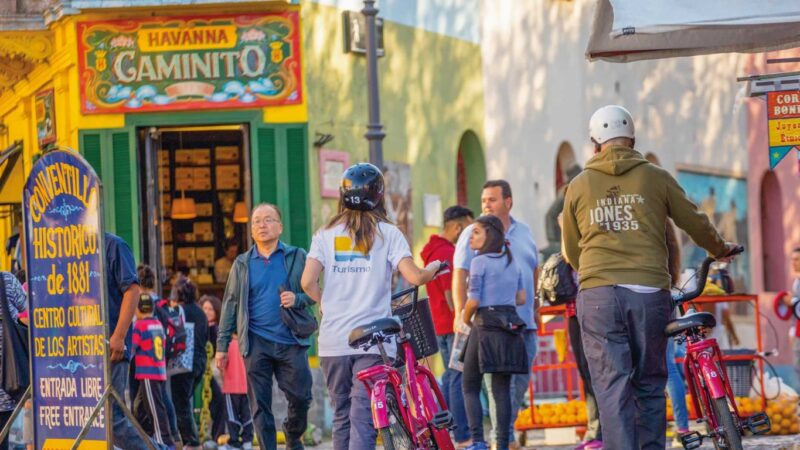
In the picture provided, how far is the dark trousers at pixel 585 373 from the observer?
13195mm

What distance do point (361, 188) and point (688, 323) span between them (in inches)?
77.3

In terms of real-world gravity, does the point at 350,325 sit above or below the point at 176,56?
below

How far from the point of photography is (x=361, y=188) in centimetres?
1036

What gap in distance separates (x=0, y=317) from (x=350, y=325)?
10.1 feet

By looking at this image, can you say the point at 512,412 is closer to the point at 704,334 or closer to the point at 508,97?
the point at 704,334

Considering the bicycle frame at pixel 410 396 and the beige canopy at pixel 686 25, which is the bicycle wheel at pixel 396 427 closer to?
the bicycle frame at pixel 410 396

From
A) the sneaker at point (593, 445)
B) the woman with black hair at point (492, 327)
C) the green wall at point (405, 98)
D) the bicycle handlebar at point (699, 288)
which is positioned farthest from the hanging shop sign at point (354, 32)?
the bicycle handlebar at point (699, 288)

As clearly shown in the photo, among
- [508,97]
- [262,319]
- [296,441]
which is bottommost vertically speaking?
[296,441]

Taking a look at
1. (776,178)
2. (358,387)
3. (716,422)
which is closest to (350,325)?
(358,387)

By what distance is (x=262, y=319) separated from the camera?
12438 millimetres

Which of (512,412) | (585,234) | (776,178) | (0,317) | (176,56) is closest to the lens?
(585,234)

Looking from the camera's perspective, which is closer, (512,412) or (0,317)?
(0,317)

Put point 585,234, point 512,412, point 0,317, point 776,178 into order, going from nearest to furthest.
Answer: point 585,234, point 0,317, point 512,412, point 776,178

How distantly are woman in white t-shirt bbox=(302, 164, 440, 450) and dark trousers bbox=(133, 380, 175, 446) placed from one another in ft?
17.3
